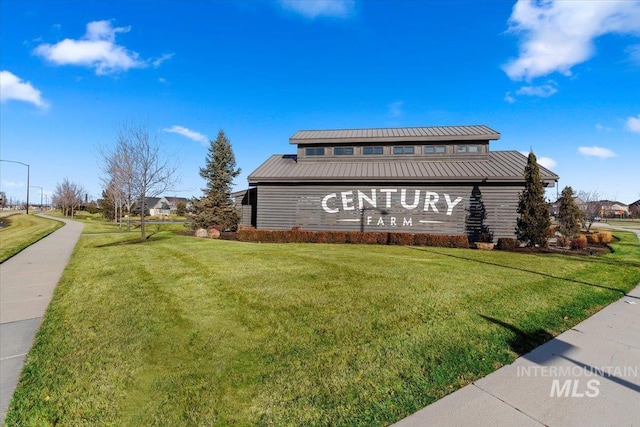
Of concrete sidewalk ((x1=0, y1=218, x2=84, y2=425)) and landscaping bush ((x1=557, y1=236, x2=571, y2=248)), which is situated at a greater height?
landscaping bush ((x1=557, y1=236, x2=571, y2=248))

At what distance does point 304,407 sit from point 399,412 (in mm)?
894

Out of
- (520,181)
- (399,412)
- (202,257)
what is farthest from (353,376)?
(520,181)

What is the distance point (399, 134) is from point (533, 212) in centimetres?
1023

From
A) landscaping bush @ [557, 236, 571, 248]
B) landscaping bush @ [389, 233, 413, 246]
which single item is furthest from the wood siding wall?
landscaping bush @ [389, 233, 413, 246]

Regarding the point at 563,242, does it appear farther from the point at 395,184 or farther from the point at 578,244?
the point at 395,184

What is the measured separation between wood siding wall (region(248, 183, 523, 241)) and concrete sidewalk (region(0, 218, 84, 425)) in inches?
429

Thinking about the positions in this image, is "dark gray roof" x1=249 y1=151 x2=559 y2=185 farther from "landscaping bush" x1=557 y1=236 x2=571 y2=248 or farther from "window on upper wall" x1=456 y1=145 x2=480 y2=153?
"landscaping bush" x1=557 y1=236 x2=571 y2=248

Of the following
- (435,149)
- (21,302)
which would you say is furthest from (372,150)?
(21,302)

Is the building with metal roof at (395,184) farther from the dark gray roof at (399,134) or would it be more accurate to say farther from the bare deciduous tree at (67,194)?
the bare deciduous tree at (67,194)

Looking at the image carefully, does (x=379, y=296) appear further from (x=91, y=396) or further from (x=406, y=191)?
(x=406, y=191)

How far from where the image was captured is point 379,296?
20.1ft

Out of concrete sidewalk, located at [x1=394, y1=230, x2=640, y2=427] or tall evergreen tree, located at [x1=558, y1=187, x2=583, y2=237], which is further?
tall evergreen tree, located at [x1=558, y1=187, x2=583, y2=237]

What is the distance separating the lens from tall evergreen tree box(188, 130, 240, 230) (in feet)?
82.0

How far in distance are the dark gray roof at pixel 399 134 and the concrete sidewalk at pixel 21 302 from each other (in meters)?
15.6
